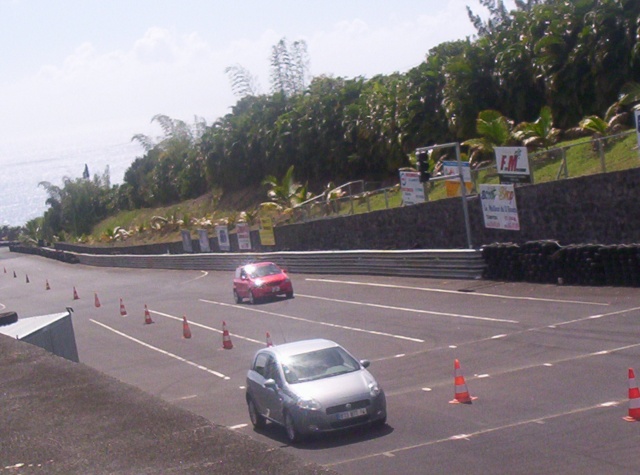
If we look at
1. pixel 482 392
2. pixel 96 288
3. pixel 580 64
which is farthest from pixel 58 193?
pixel 482 392

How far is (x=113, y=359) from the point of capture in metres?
25.1

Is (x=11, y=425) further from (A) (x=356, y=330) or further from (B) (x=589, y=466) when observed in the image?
(A) (x=356, y=330)

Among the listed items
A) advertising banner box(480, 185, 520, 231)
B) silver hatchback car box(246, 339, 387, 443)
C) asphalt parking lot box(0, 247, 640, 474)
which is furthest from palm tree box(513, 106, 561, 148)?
silver hatchback car box(246, 339, 387, 443)

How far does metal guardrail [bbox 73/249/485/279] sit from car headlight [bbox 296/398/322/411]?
1806 centimetres

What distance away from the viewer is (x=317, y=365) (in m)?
14.0

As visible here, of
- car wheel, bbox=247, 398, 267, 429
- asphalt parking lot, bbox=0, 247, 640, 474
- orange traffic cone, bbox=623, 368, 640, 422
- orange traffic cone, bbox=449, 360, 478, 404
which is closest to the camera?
asphalt parking lot, bbox=0, 247, 640, 474

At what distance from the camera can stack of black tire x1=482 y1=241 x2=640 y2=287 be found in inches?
930

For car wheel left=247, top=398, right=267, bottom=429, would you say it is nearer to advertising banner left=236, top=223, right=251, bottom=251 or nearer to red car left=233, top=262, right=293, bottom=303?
red car left=233, top=262, right=293, bottom=303

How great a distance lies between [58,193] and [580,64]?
94782 millimetres

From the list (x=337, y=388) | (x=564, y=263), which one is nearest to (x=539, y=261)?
(x=564, y=263)

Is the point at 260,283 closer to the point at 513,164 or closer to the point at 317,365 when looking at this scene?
the point at 513,164

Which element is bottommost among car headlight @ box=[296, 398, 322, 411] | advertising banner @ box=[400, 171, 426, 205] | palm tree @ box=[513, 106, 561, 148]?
car headlight @ box=[296, 398, 322, 411]

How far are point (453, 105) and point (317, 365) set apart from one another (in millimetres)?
34895

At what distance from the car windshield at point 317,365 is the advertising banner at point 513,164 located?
17.7 meters
